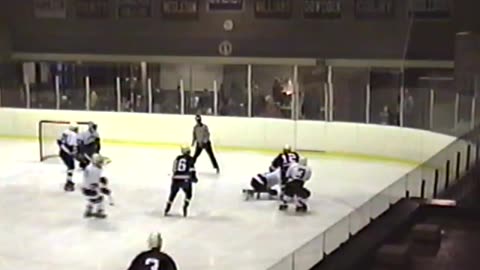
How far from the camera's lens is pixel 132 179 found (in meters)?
11.7

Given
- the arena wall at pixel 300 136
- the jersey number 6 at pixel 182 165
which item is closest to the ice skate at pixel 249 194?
the jersey number 6 at pixel 182 165

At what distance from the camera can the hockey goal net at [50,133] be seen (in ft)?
45.6

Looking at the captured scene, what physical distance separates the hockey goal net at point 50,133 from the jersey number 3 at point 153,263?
351 inches

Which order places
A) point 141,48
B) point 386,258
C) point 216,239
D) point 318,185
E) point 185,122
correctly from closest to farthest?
point 386,258 < point 216,239 < point 318,185 < point 185,122 < point 141,48

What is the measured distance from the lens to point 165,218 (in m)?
9.41

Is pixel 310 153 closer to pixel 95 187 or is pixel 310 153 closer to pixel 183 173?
pixel 183 173

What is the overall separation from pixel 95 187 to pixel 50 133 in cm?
Result: 628

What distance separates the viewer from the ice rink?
309 inches

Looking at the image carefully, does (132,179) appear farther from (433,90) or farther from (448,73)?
(448,73)

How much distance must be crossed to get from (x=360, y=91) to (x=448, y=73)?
1357 mm

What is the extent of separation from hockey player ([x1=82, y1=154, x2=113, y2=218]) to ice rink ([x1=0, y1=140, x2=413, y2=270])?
0.50 ft

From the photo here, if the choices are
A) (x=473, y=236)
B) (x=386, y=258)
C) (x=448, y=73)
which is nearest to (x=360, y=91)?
(x=448, y=73)

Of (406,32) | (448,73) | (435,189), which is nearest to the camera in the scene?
(435,189)

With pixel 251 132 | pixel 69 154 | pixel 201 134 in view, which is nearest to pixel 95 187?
pixel 69 154
